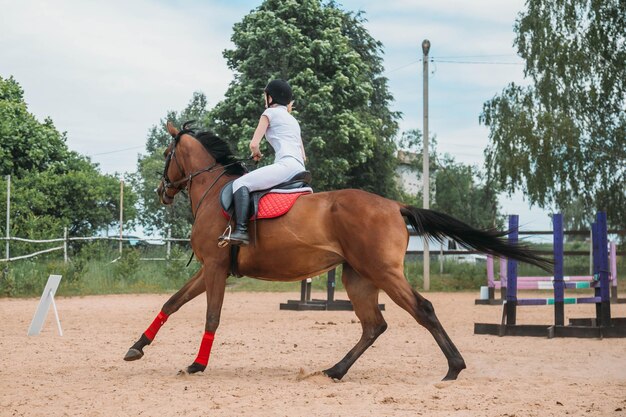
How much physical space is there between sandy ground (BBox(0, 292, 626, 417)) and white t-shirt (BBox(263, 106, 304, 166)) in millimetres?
2126

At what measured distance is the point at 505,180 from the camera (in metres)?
31.0

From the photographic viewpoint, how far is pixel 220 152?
9078mm

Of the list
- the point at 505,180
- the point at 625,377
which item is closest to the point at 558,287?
the point at 625,377

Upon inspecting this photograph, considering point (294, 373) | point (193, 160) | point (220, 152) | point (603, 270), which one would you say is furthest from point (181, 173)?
point (603, 270)

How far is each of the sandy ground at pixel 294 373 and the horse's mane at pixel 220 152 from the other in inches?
83.5

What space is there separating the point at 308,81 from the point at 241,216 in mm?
27935

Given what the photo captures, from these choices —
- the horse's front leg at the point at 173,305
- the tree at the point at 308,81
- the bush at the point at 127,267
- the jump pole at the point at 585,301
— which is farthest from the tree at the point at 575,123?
the horse's front leg at the point at 173,305

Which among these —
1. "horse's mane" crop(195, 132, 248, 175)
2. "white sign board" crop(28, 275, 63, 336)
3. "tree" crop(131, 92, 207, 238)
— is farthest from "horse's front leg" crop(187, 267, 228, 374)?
"tree" crop(131, 92, 207, 238)

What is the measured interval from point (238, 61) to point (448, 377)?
31287mm

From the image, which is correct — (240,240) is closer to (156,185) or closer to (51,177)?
(51,177)

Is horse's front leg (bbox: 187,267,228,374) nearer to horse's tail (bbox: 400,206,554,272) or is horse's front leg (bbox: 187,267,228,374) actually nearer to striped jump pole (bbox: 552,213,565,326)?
horse's tail (bbox: 400,206,554,272)

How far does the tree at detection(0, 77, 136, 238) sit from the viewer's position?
107ft

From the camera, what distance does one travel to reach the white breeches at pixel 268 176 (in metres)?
7.91

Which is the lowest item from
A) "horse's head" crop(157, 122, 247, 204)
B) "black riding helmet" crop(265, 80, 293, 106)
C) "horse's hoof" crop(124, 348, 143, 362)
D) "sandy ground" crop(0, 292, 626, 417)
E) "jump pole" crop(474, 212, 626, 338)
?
"sandy ground" crop(0, 292, 626, 417)
